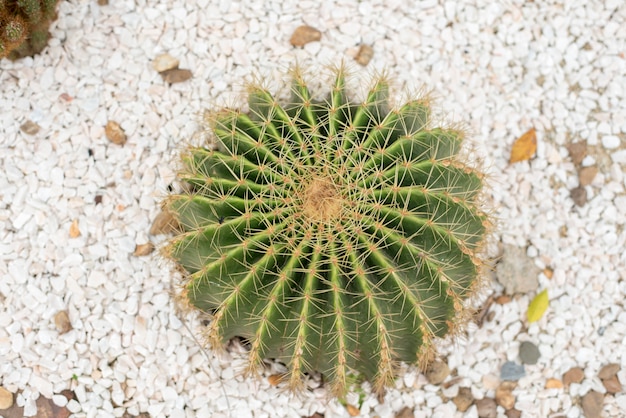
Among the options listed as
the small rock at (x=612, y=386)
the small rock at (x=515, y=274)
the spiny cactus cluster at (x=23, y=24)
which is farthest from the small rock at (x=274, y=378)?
the spiny cactus cluster at (x=23, y=24)

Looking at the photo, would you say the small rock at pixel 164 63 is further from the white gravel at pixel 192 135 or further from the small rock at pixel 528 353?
the small rock at pixel 528 353

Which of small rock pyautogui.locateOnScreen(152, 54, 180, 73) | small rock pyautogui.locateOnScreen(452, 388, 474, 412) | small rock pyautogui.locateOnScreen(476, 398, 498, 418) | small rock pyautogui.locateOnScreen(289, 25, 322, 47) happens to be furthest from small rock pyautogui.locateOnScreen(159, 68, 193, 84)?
small rock pyautogui.locateOnScreen(476, 398, 498, 418)

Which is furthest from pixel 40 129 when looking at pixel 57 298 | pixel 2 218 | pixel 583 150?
pixel 583 150

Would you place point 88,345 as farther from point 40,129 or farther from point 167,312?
point 40,129

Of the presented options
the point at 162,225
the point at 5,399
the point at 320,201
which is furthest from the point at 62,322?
the point at 320,201

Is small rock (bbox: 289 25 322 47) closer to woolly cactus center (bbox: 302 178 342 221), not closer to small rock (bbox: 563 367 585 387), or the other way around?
woolly cactus center (bbox: 302 178 342 221)
